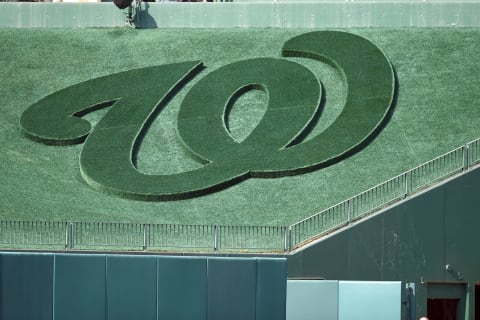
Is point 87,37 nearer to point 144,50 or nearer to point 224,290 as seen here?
point 144,50

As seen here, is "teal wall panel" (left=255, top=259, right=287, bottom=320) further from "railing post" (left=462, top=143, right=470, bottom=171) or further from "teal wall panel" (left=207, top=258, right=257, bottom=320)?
"railing post" (left=462, top=143, right=470, bottom=171)

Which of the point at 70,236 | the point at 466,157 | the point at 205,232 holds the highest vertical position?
the point at 466,157

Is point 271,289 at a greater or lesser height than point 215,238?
lesser

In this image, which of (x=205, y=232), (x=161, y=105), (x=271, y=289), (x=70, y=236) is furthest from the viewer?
(x=161, y=105)

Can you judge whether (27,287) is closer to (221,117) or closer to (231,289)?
(231,289)

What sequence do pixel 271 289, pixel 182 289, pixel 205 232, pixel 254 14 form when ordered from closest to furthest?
pixel 182 289, pixel 271 289, pixel 205 232, pixel 254 14

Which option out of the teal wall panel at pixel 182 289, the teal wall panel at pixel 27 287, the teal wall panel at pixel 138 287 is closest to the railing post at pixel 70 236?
the teal wall panel at pixel 138 287

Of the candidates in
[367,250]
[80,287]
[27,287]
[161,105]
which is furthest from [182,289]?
[161,105]
